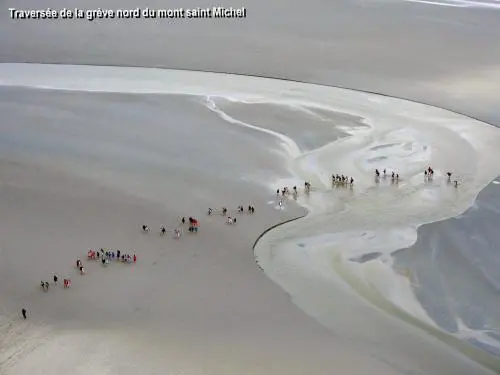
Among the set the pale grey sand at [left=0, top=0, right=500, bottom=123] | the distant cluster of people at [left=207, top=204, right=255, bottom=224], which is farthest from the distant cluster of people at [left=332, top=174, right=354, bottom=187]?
the pale grey sand at [left=0, top=0, right=500, bottom=123]

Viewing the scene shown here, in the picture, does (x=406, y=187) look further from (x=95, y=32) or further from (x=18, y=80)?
(x=95, y=32)

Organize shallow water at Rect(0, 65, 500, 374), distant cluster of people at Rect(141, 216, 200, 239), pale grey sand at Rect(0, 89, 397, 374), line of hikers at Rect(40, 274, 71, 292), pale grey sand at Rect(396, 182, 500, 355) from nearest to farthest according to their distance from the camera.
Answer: pale grey sand at Rect(0, 89, 397, 374) < pale grey sand at Rect(396, 182, 500, 355) < shallow water at Rect(0, 65, 500, 374) < line of hikers at Rect(40, 274, 71, 292) < distant cluster of people at Rect(141, 216, 200, 239)

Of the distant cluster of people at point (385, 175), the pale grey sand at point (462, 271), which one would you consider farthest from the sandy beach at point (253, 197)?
the distant cluster of people at point (385, 175)

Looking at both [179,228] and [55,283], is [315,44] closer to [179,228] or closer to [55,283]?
A: [179,228]

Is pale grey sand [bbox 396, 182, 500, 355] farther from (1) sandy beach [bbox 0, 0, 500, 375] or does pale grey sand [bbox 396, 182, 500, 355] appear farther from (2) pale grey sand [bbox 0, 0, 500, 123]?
(2) pale grey sand [bbox 0, 0, 500, 123]

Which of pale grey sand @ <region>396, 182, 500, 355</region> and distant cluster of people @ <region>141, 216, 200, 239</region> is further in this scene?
distant cluster of people @ <region>141, 216, 200, 239</region>

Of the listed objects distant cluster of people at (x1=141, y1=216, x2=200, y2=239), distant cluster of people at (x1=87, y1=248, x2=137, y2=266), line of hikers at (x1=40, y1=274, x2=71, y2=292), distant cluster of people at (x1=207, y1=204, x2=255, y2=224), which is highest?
distant cluster of people at (x1=207, y1=204, x2=255, y2=224)

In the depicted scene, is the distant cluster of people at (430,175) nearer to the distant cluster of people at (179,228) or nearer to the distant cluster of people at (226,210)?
the distant cluster of people at (226,210)

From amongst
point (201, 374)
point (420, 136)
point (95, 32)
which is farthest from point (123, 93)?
point (201, 374)

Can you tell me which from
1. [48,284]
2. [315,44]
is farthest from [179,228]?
[315,44]
